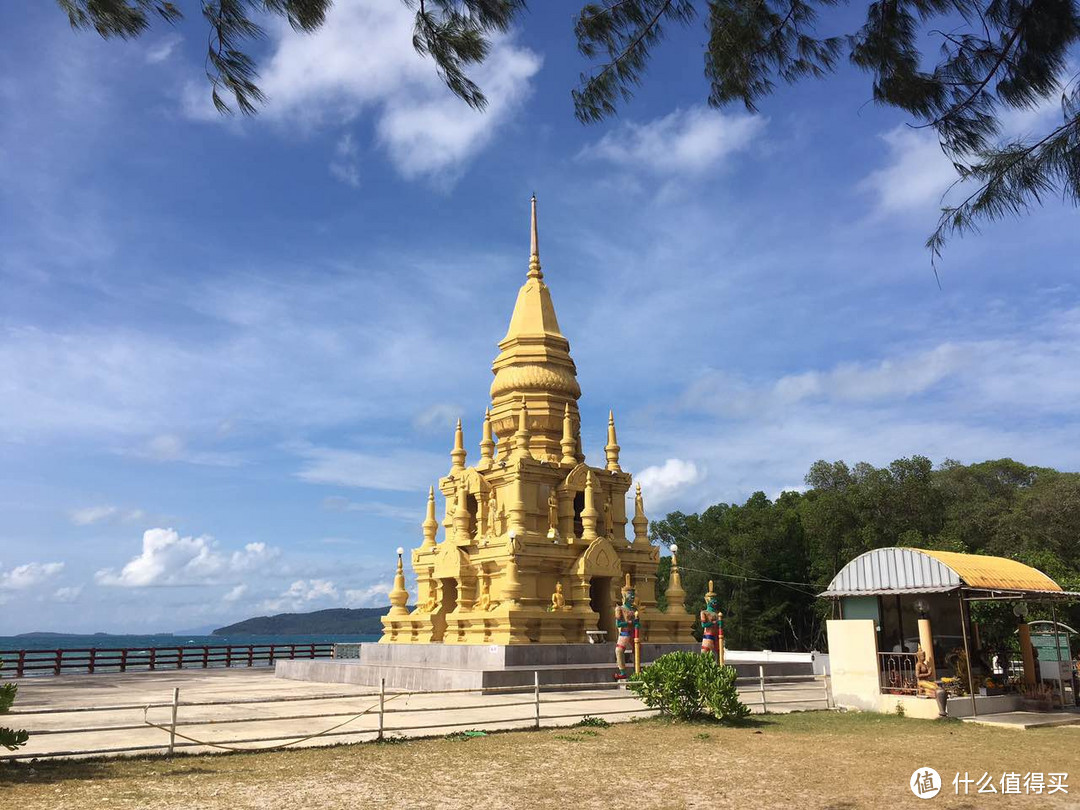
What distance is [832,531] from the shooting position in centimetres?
3956

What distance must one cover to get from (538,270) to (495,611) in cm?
1238

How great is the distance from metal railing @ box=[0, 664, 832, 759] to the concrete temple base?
0.34 meters

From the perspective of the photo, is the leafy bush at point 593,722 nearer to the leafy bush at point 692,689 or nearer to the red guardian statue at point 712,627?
the leafy bush at point 692,689

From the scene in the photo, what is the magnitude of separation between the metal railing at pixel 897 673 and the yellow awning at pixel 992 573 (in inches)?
71.0

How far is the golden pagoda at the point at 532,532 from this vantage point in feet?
77.7

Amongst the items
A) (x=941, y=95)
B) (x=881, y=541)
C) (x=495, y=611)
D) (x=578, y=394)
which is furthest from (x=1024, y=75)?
(x=881, y=541)

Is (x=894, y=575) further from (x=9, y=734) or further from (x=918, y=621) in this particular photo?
(x=9, y=734)

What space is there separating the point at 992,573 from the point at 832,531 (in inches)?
936

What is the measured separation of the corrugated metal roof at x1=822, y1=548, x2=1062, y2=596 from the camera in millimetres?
15758

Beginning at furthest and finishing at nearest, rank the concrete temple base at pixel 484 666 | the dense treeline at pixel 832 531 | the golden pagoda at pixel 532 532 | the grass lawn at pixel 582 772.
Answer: the dense treeline at pixel 832 531 → the golden pagoda at pixel 532 532 → the concrete temple base at pixel 484 666 → the grass lawn at pixel 582 772

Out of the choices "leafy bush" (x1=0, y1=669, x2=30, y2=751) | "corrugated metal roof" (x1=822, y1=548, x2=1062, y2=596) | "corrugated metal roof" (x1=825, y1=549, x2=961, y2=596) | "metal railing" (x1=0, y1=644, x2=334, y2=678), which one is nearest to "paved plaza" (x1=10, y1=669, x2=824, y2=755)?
"leafy bush" (x1=0, y1=669, x2=30, y2=751)

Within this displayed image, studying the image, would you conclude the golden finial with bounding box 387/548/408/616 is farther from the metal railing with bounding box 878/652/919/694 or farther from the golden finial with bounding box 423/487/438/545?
the metal railing with bounding box 878/652/919/694

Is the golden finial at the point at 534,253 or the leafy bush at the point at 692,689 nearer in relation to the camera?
the leafy bush at the point at 692,689

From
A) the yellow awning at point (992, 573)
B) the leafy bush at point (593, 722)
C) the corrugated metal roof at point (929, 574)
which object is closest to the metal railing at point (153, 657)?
the leafy bush at point (593, 722)
